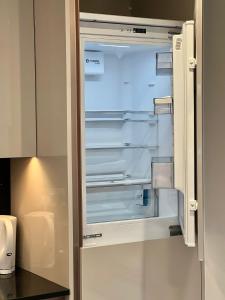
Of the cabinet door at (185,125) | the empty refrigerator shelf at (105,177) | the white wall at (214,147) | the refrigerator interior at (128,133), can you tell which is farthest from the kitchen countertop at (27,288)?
the white wall at (214,147)

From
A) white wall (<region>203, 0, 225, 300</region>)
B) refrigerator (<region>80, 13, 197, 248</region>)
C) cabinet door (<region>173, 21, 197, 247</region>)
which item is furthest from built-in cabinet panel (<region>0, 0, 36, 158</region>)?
white wall (<region>203, 0, 225, 300</region>)

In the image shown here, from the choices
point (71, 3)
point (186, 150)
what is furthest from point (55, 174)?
point (71, 3)

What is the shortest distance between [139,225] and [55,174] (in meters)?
0.40

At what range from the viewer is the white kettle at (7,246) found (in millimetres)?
2324

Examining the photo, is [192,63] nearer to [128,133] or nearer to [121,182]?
[128,133]

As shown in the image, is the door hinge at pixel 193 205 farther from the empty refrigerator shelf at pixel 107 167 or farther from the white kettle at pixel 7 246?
the white kettle at pixel 7 246

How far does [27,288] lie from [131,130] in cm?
79

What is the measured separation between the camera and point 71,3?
6.55 feet

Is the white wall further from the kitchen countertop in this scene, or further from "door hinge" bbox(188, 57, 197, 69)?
the kitchen countertop

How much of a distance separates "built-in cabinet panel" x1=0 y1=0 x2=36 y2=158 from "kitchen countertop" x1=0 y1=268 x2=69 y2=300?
53 cm

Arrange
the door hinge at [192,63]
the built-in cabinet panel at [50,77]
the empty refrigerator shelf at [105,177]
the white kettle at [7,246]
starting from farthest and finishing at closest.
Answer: the white kettle at [7,246], the empty refrigerator shelf at [105,177], the built-in cabinet panel at [50,77], the door hinge at [192,63]

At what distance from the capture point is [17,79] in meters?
2.21

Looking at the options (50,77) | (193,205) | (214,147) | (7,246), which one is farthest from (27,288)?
(214,147)

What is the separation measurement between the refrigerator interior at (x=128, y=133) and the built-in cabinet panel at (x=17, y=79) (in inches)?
10.3
